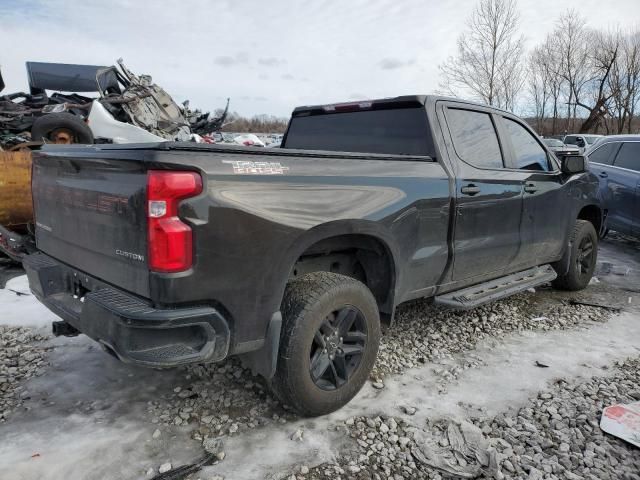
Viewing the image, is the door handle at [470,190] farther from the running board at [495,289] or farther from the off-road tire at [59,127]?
the off-road tire at [59,127]

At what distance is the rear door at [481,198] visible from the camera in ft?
11.7

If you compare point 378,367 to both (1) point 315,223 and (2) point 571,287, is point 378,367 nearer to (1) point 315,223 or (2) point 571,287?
(1) point 315,223

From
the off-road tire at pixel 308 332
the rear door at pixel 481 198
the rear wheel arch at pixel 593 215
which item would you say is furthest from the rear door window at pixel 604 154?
the off-road tire at pixel 308 332

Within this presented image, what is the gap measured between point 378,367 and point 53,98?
10327 millimetres

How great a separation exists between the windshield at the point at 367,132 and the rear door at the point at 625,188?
17.1 ft

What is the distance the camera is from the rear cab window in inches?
140

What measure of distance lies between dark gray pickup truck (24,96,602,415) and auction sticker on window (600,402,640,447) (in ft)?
3.61

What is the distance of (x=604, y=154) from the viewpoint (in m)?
8.02

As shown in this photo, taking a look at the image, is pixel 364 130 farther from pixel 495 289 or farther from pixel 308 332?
pixel 308 332

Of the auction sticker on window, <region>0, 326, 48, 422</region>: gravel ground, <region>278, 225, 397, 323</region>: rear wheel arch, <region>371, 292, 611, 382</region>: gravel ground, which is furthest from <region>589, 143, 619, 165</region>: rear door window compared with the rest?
<region>0, 326, 48, 422</region>: gravel ground

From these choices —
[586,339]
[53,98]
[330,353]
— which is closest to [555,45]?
[53,98]

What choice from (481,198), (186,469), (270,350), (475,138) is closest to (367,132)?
(475,138)

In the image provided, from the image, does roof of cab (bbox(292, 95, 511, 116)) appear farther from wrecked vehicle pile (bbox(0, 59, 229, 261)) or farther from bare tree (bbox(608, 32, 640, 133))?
bare tree (bbox(608, 32, 640, 133))

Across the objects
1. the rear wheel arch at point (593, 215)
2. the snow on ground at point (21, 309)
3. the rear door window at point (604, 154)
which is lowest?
the snow on ground at point (21, 309)
